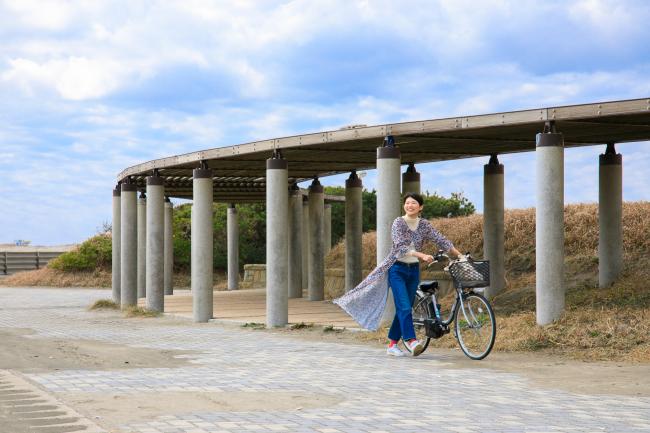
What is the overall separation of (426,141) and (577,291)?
4199mm

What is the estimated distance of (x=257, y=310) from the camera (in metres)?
21.1

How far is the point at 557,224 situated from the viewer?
13164mm

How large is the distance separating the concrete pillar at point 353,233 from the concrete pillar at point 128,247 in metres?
5.27

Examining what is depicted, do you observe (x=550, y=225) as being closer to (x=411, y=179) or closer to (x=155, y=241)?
(x=411, y=179)

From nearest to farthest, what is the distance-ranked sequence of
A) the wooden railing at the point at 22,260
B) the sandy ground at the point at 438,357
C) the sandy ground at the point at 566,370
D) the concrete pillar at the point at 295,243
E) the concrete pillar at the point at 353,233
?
1. the sandy ground at the point at 566,370
2. the sandy ground at the point at 438,357
3. the concrete pillar at the point at 353,233
4. the concrete pillar at the point at 295,243
5. the wooden railing at the point at 22,260

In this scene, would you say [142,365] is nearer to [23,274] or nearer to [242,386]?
[242,386]

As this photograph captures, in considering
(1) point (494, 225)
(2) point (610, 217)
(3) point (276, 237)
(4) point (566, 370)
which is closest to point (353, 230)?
(1) point (494, 225)

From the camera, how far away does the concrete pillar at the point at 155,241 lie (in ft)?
67.5

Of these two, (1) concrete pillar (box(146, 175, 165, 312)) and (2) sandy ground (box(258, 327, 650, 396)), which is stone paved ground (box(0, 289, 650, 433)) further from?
(1) concrete pillar (box(146, 175, 165, 312))

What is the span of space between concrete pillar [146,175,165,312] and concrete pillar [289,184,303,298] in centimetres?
583

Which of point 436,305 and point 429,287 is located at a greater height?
point 429,287

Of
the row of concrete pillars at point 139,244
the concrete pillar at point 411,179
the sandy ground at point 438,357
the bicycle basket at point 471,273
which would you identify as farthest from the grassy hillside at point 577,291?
the row of concrete pillars at point 139,244

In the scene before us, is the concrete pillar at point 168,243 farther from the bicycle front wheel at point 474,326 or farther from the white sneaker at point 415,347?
the bicycle front wheel at point 474,326

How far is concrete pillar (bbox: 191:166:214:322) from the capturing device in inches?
717
